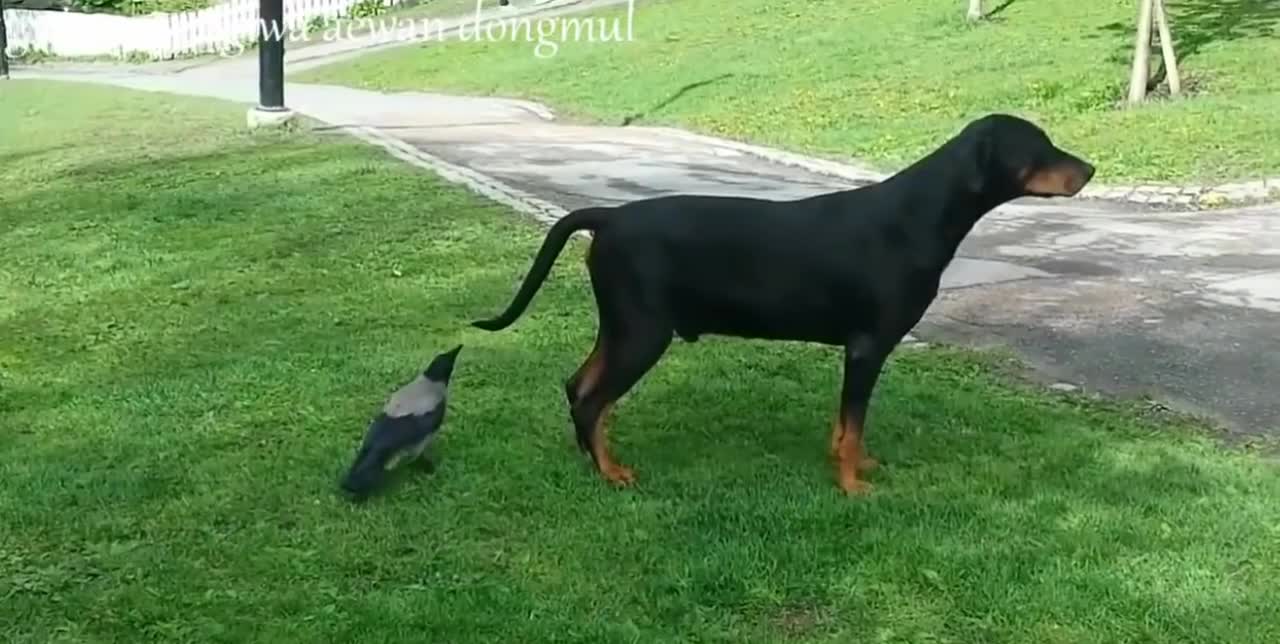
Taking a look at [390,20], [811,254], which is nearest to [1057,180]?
[811,254]

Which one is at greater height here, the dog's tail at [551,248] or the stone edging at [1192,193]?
the dog's tail at [551,248]

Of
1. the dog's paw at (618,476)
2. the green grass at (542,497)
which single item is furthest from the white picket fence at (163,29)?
the dog's paw at (618,476)

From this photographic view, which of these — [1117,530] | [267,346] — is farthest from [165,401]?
[1117,530]

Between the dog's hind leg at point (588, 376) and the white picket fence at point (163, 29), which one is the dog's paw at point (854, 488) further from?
the white picket fence at point (163, 29)

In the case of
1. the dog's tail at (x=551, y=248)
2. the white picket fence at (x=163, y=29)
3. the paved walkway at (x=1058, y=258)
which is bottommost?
the white picket fence at (x=163, y=29)

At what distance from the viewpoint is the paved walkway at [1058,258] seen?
6.57 m

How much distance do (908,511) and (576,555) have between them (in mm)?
1039

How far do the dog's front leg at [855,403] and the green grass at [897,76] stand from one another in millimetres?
7530

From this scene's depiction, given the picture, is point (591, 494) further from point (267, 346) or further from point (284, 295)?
point (284, 295)

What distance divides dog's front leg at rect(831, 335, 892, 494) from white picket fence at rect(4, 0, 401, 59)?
29628 millimetres

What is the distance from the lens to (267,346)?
6.51 meters

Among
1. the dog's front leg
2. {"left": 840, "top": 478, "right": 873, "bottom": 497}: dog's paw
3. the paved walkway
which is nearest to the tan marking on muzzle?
the dog's front leg

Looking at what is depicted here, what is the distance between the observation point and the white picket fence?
109 ft

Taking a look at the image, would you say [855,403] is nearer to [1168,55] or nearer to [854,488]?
[854,488]
